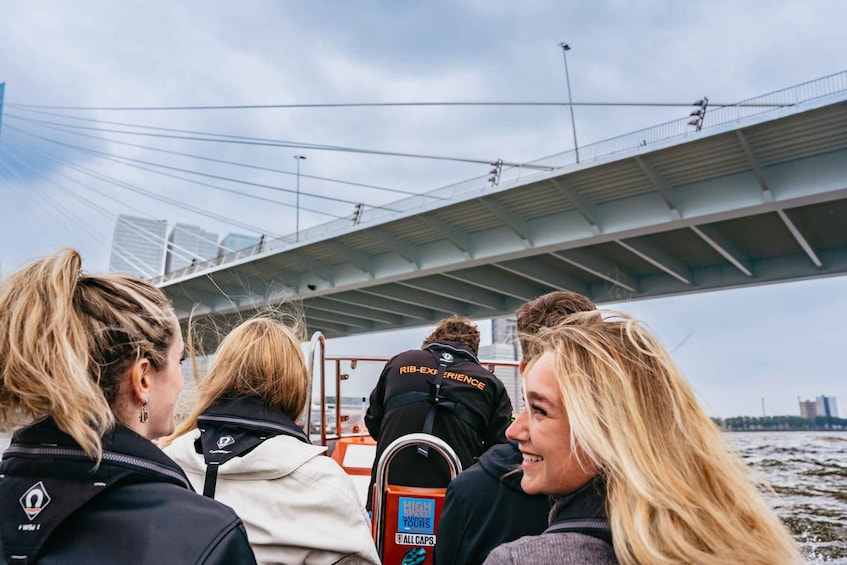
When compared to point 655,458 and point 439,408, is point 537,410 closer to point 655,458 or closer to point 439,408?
point 655,458

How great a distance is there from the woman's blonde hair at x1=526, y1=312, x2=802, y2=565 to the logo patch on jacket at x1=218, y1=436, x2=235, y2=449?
3.84 ft

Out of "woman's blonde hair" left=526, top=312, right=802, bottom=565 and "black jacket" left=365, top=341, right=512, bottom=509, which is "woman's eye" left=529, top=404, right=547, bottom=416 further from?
"black jacket" left=365, top=341, right=512, bottom=509

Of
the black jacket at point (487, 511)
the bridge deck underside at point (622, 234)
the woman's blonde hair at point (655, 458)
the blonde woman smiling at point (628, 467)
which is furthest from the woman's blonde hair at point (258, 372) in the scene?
the bridge deck underside at point (622, 234)

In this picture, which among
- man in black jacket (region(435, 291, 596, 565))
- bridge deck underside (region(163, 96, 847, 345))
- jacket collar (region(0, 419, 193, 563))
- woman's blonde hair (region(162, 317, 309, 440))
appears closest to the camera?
jacket collar (region(0, 419, 193, 563))

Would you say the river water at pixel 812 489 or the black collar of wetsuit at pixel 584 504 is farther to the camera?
the river water at pixel 812 489

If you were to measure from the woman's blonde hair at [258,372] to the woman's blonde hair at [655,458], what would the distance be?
1.17 meters

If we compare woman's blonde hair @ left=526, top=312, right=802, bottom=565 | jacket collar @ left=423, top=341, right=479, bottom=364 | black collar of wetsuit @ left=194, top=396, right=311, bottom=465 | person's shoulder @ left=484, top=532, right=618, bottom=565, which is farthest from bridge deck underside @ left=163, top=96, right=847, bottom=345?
person's shoulder @ left=484, top=532, right=618, bottom=565

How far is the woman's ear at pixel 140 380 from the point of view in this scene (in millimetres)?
1378

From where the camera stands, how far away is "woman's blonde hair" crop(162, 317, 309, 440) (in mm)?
2203

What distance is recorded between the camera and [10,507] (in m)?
1.11

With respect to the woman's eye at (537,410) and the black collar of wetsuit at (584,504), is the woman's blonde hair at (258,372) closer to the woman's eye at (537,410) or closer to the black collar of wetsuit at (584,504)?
the woman's eye at (537,410)

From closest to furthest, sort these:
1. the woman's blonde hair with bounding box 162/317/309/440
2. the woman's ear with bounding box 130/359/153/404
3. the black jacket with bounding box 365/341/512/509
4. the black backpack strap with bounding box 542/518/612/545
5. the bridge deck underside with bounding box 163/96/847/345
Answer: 1. the black backpack strap with bounding box 542/518/612/545
2. the woman's ear with bounding box 130/359/153/404
3. the woman's blonde hair with bounding box 162/317/309/440
4. the black jacket with bounding box 365/341/512/509
5. the bridge deck underside with bounding box 163/96/847/345

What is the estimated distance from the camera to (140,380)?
1.39 m

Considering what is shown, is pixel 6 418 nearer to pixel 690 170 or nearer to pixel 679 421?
pixel 679 421
